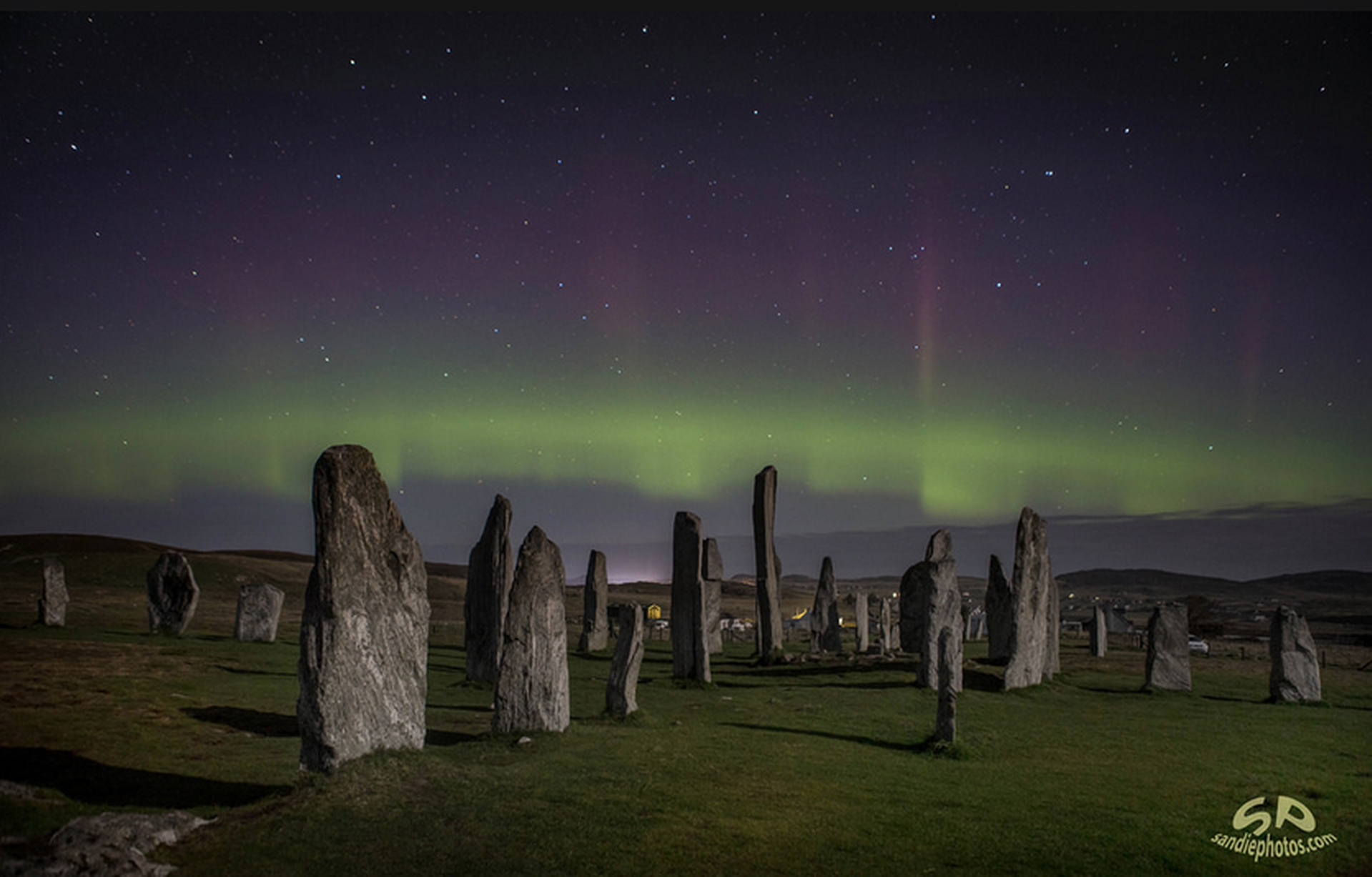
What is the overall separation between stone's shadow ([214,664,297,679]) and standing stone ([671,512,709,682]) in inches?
375

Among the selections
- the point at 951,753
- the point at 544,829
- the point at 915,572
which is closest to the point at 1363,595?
the point at 915,572

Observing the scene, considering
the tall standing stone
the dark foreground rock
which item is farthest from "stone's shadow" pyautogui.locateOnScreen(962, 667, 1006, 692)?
the dark foreground rock

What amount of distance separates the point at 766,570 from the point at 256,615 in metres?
17.0

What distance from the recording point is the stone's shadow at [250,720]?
572 inches

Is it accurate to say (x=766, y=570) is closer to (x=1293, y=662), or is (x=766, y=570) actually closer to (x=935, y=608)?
(x=935, y=608)

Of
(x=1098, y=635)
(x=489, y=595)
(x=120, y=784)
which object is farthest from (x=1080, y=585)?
(x=120, y=784)

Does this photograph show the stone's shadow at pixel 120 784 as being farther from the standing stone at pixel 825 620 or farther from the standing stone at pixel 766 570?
the standing stone at pixel 825 620

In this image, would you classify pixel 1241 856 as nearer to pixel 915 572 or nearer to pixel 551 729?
pixel 551 729

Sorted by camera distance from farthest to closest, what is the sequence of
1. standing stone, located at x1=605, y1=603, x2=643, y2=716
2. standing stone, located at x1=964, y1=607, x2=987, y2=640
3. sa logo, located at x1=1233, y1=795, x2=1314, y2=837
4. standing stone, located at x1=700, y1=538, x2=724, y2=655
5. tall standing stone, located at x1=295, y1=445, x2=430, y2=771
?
standing stone, located at x1=964, y1=607, x2=987, y2=640 → standing stone, located at x1=700, y1=538, x2=724, y2=655 → standing stone, located at x1=605, y1=603, x2=643, y2=716 → tall standing stone, located at x1=295, y1=445, x2=430, y2=771 → sa logo, located at x1=1233, y1=795, x2=1314, y2=837

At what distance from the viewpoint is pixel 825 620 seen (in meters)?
32.8

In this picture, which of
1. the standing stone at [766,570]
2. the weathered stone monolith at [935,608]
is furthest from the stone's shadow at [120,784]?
the standing stone at [766,570]

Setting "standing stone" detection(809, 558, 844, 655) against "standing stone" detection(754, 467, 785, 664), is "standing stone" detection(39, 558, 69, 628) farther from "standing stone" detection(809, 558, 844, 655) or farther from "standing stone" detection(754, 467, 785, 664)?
"standing stone" detection(809, 558, 844, 655)

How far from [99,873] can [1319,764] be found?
16.5 metres

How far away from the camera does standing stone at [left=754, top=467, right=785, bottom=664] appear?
95.9 ft
